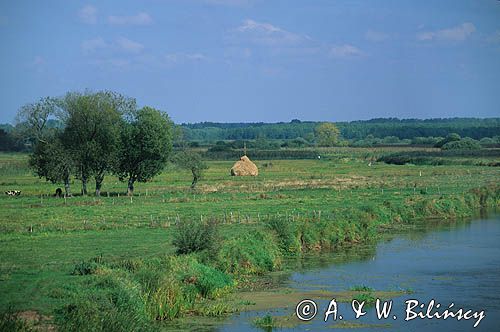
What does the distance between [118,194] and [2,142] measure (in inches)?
3114

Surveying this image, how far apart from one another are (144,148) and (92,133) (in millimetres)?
4296

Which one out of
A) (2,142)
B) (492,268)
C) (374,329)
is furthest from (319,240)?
(2,142)

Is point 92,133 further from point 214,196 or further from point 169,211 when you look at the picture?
point 169,211

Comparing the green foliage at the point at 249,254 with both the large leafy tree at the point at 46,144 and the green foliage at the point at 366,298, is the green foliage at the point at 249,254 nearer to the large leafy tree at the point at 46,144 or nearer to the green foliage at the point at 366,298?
the green foliage at the point at 366,298

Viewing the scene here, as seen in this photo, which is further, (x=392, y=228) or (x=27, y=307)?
(x=392, y=228)

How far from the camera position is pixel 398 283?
31.2m

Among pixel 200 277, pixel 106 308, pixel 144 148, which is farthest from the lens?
pixel 144 148

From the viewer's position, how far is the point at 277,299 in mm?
28219

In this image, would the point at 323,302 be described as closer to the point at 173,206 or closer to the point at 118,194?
the point at 173,206

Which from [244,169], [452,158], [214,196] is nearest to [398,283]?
[214,196]

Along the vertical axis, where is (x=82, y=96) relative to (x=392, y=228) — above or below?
above

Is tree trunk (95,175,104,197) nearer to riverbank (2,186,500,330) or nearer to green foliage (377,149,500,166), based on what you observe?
riverbank (2,186,500,330)

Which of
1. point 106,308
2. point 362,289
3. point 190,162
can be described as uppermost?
point 190,162

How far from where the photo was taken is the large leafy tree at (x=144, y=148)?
2640 inches
